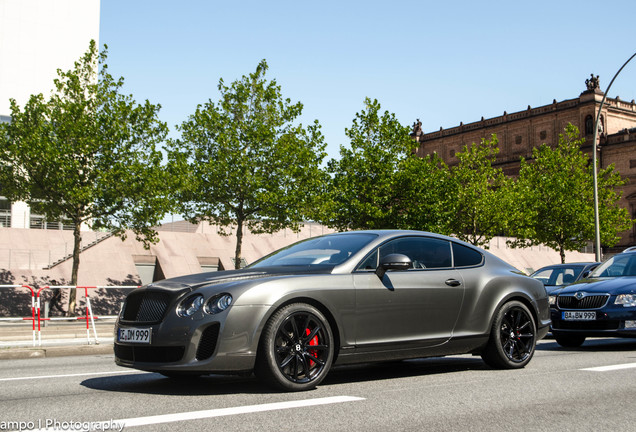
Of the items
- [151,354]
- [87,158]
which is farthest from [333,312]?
[87,158]

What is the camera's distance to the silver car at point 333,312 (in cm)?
586

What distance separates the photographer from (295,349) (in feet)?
20.0

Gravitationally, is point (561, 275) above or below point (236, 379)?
above

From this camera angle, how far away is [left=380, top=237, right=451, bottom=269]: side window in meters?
7.27

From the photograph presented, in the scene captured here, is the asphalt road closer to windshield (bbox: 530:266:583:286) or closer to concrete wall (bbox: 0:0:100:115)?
windshield (bbox: 530:266:583:286)

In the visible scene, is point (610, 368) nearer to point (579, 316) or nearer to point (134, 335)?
point (579, 316)

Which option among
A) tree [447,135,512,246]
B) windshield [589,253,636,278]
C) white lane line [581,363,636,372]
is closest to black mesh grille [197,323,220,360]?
white lane line [581,363,636,372]

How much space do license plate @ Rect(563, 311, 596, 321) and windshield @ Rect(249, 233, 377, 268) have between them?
17.5 feet

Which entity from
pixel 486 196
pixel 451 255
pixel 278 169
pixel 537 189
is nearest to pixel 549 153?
pixel 537 189

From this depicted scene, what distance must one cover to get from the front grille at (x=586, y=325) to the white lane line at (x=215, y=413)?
6.41m

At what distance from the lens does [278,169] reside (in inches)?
1202

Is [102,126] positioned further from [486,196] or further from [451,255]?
[486,196]

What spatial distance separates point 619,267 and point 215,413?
944 cm

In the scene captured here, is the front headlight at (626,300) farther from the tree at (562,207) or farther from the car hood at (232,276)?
the tree at (562,207)
